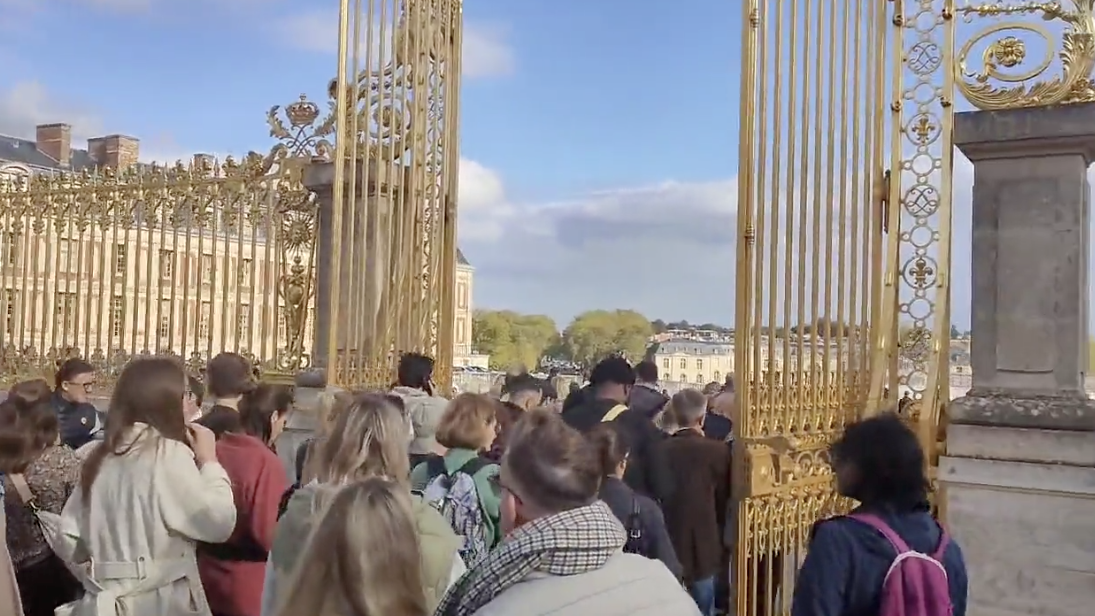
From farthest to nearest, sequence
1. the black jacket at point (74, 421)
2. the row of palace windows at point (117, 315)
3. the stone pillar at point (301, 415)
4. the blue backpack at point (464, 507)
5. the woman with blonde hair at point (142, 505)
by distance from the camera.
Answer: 1. the row of palace windows at point (117, 315)
2. the stone pillar at point (301, 415)
3. the black jacket at point (74, 421)
4. the blue backpack at point (464, 507)
5. the woman with blonde hair at point (142, 505)

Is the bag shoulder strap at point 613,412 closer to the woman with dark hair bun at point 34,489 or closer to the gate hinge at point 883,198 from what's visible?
the gate hinge at point 883,198

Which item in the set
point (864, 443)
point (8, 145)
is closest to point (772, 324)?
point (864, 443)

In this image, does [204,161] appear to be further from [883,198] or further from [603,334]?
[603,334]

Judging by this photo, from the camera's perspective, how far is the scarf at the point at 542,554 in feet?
6.91

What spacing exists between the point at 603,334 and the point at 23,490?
46.2m

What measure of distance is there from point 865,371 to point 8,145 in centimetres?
1461

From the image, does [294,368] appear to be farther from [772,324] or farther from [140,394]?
[140,394]

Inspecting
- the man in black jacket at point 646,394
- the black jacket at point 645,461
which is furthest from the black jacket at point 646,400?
the black jacket at point 645,461

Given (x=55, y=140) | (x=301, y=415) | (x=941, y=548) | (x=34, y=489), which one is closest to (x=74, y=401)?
(x=301, y=415)

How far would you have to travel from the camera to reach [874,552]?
2740 mm

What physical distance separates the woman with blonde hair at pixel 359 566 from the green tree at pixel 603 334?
1519 inches

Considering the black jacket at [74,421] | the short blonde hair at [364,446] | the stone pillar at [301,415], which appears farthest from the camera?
the stone pillar at [301,415]

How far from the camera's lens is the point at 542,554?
2.11 meters

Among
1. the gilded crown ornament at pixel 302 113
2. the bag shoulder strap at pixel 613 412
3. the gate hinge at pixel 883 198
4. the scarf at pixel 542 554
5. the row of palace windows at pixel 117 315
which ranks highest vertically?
the gilded crown ornament at pixel 302 113
